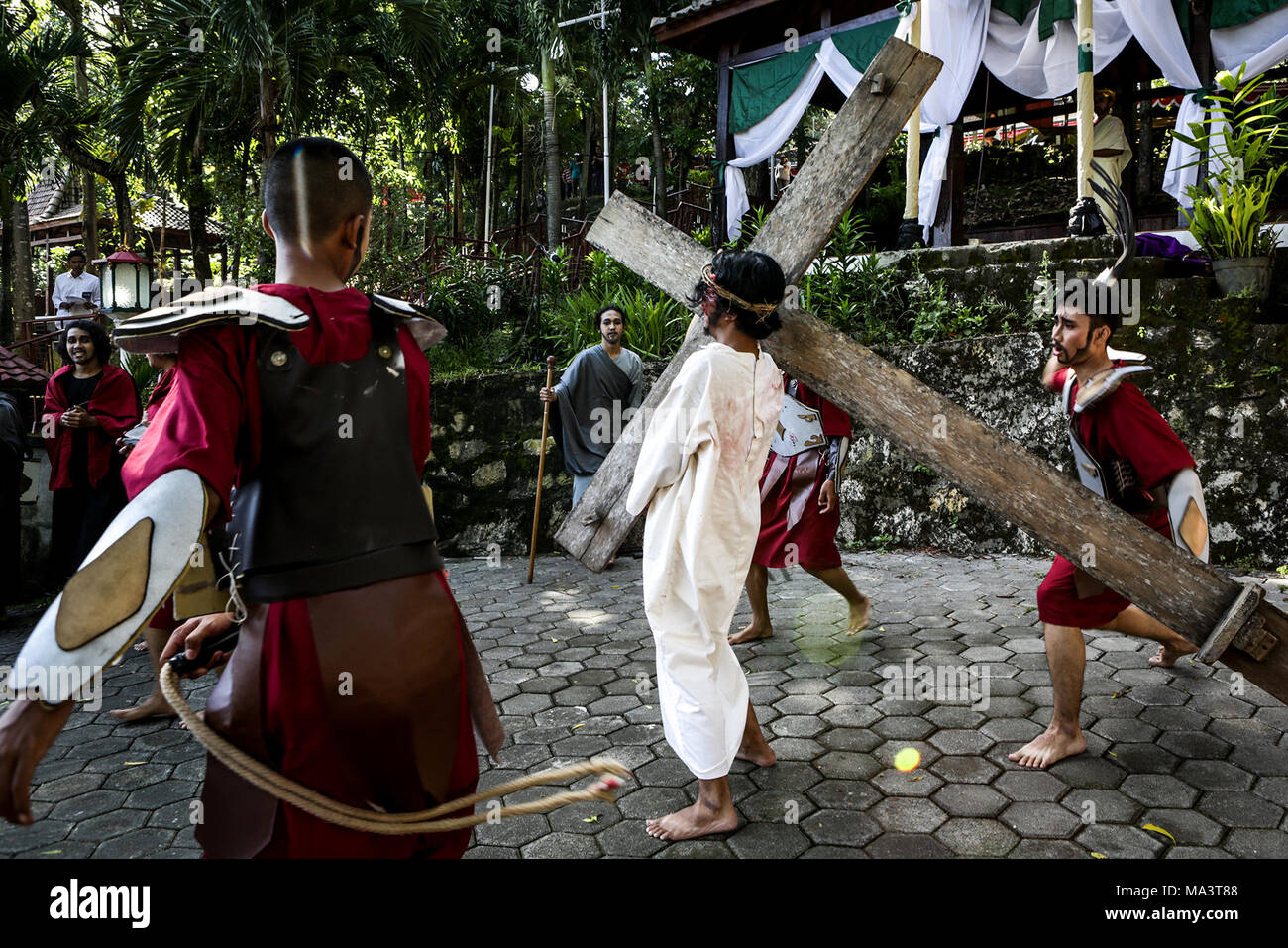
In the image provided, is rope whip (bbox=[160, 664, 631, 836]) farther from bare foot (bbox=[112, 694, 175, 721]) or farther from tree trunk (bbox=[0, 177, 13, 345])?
tree trunk (bbox=[0, 177, 13, 345])

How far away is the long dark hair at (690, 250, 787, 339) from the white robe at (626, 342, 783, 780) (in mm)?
109

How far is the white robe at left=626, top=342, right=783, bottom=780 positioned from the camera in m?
2.89

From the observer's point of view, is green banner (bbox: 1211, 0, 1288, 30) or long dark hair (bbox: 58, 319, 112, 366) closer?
long dark hair (bbox: 58, 319, 112, 366)

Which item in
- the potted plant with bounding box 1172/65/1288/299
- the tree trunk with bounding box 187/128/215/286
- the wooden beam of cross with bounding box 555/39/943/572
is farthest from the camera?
the tree trunk with bounding box 187/128/215/286

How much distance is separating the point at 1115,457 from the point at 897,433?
40.0 inches

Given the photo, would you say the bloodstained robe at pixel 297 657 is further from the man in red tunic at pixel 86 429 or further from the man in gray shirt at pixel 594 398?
the man in gray shirt at pixel 594 398

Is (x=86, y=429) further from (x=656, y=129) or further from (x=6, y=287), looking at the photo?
(x=656, y=129)

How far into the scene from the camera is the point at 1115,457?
328 cm

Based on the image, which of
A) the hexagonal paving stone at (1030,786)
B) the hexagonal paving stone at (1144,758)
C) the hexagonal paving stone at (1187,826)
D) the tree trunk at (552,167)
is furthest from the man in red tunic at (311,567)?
the tree trunk at (552,167)

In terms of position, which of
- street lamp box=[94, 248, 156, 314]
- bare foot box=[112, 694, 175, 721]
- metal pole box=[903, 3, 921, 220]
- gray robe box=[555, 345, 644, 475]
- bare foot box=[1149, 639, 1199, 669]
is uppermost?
metal pole box=[903, 3, 921, 220]

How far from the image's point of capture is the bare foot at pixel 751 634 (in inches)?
200

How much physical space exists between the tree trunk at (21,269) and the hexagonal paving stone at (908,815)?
50.9ft

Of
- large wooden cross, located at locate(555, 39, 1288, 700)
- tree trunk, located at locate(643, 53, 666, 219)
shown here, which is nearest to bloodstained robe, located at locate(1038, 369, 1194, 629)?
large wooden cross, located at locate(555, 39, 1288, 700)

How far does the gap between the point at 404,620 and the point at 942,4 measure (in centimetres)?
1038
